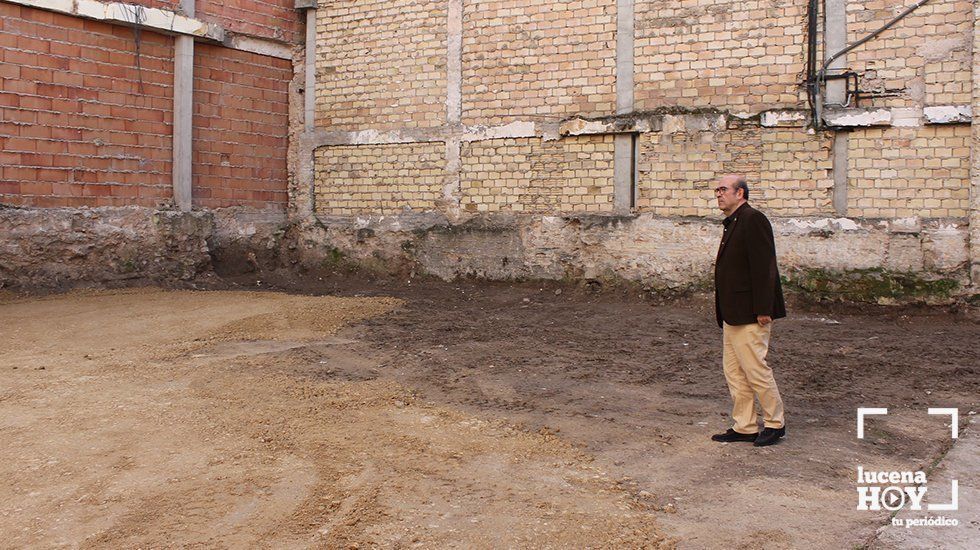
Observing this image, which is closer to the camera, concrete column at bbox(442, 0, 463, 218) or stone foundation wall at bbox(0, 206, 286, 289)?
stone foundation wall at bbox(0, 206, 286, 289)

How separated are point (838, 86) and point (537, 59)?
3987mm

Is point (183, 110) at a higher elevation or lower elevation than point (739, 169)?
higher

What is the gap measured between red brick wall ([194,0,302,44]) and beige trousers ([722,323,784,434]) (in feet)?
32.4

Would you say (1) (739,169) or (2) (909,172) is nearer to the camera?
(2) (909,172)

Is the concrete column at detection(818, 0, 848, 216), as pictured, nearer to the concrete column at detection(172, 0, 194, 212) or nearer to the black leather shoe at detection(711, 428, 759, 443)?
the black leather shoe at detection(711, 428, 759, 443)

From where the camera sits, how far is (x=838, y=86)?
921 cm

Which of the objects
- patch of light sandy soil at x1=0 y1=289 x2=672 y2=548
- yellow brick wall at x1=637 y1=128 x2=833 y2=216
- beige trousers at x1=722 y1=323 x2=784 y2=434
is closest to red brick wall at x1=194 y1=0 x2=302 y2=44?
yellow brick wall at x1=637 y1=128 x2=833 y2=216

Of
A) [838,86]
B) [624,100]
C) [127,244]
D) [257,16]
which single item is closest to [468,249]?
[624,100]

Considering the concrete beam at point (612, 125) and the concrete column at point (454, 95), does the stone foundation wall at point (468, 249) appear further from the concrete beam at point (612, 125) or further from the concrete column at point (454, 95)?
the concrete beam at point (612, 125)

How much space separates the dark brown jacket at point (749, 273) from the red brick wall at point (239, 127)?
9209 mm

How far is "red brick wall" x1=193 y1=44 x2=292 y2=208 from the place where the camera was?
11.7m

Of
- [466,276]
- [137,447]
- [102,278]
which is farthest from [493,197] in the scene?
[137,447]

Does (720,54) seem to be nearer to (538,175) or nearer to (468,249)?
(538,175)

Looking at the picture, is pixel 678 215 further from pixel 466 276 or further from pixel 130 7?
pixel 130 7
